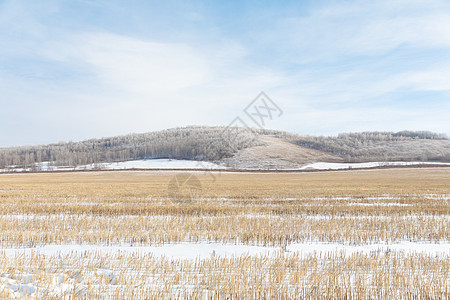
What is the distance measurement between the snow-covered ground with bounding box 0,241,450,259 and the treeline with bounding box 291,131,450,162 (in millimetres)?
107946

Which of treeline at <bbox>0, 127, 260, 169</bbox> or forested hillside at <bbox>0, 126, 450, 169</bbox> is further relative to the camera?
treeline at <bbox>0, 127, 260, 169</bbox>

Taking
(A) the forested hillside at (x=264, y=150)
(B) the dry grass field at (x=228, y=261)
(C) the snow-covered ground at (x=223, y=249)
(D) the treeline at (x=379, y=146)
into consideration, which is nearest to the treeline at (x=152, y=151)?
(A) the forested hillside at (x=264, y=150)

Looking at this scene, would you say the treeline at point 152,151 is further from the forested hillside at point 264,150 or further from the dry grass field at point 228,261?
the dry grass field at point 228,261

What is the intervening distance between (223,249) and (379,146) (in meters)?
157

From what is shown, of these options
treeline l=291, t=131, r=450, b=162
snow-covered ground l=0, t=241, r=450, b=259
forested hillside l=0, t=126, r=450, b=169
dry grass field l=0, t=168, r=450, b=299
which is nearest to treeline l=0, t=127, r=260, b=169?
forested hillside l=0, t=126, r=450, b=169

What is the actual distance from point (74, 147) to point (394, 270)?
7737 inches

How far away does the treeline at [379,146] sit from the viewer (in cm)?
11949

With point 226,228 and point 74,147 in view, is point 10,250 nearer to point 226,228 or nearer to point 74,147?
point 226,228

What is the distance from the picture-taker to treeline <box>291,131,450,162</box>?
119 m

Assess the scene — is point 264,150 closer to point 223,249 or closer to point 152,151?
point 152,151

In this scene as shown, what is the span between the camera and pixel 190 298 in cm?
479

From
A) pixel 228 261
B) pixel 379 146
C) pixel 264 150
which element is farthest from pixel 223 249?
pixel 379 146

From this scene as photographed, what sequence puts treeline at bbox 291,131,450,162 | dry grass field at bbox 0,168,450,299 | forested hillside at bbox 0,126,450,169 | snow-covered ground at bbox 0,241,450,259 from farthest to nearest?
1. treeline at bbox 291,131,450,162
2. forested hillside at bbox 0,126,450,169
3. snow-covered ground at bbox 0,241,450,259
4. dry grass field at bbox 0,168,450,299

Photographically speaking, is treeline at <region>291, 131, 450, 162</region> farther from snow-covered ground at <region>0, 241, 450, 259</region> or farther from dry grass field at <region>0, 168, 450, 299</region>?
snow-covered ground at <region>0, 241, 450, 259</region>
